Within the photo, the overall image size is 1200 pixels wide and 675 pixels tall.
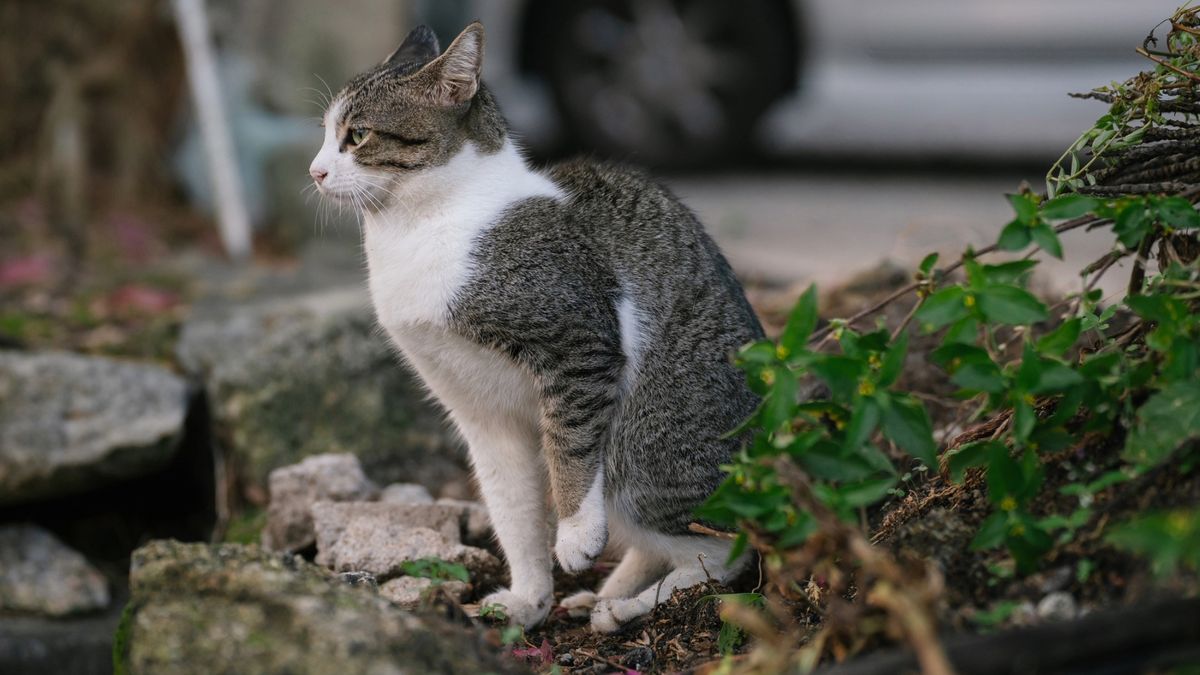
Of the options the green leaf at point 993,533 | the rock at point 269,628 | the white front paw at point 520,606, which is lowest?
the white front paw at point 520,606

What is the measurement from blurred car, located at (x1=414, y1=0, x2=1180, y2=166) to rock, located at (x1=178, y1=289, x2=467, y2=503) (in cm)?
299

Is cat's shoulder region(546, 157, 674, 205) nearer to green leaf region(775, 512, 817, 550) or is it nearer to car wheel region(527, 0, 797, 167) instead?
green leaf region(775, 512, 817, 550)

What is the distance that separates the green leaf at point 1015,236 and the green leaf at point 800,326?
14.6 inches

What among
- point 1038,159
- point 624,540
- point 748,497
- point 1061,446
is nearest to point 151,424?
point 624,540

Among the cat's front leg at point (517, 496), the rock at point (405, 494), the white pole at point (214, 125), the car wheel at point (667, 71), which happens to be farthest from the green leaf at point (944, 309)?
the car wheel at point (667, 71)

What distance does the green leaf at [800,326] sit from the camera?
2186 millimetres

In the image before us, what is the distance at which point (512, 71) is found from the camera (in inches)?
313

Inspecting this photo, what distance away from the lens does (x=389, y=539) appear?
320cm

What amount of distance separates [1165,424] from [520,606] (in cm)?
156

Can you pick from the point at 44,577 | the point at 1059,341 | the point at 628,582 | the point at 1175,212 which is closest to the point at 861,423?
the point at 1059,341

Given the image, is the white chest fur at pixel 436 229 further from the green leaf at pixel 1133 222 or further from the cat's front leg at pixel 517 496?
the green leaf at pixel 1133 222

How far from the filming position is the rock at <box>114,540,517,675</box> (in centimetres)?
206

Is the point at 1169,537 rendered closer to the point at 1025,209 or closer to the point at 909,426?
the point at 909,426

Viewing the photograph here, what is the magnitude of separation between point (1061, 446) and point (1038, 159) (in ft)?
20.6
